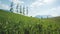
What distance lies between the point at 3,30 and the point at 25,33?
7934 millimetres

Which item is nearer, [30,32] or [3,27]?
[3,27]

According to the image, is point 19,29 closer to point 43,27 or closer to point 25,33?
point 25,33

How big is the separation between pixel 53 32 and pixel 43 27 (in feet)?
14.8

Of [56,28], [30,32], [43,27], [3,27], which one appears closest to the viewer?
[3,27]

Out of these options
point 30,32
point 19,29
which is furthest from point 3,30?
point 30,32

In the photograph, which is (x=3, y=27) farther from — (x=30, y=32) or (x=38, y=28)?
(x=38, y=28)

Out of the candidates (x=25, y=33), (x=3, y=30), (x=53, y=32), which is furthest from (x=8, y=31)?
(x=53, y=32)

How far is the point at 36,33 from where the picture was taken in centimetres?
5194

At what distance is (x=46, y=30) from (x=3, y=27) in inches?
734

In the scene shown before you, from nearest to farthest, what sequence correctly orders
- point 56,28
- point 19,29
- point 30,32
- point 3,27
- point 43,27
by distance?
1. point 3,27
2. point 19,29
3. point 30,32
4. point 43,27
5. point 56,28

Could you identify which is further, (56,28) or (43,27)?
(56,28)

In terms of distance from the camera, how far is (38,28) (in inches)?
2055

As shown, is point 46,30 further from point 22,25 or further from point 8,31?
point 8,31

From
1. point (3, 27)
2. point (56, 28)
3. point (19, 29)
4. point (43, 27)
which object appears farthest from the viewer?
point (56, 28)
